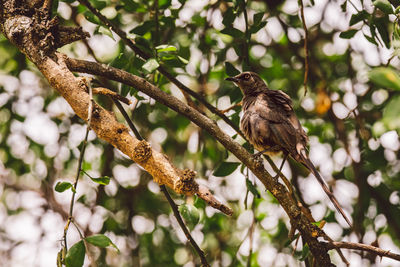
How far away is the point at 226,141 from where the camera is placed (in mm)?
2701

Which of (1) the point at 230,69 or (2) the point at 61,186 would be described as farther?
(1) the point at 230,69

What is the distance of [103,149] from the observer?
212 inches

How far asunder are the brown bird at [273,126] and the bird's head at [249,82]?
22 cm

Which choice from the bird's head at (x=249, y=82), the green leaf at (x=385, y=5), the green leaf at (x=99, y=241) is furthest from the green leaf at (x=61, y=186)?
the bird's head at (x=249, y=82)

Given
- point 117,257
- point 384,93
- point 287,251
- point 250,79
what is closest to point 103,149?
point 117,257

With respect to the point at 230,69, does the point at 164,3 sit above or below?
above

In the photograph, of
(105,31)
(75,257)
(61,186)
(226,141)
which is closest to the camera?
(75,257)

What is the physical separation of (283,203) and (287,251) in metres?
2.79

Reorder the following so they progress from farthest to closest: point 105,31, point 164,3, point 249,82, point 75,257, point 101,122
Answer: point 249,82
point 164,3
point 105,31
point 101,122
point 75,257

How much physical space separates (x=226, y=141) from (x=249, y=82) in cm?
196

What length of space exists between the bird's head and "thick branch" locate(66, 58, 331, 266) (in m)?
1.65

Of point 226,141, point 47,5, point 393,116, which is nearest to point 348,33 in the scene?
point 226,141

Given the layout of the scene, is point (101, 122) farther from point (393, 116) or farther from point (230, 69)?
point (393, 116)

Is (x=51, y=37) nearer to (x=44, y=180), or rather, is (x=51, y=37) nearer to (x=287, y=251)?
(x=44, y=180)
